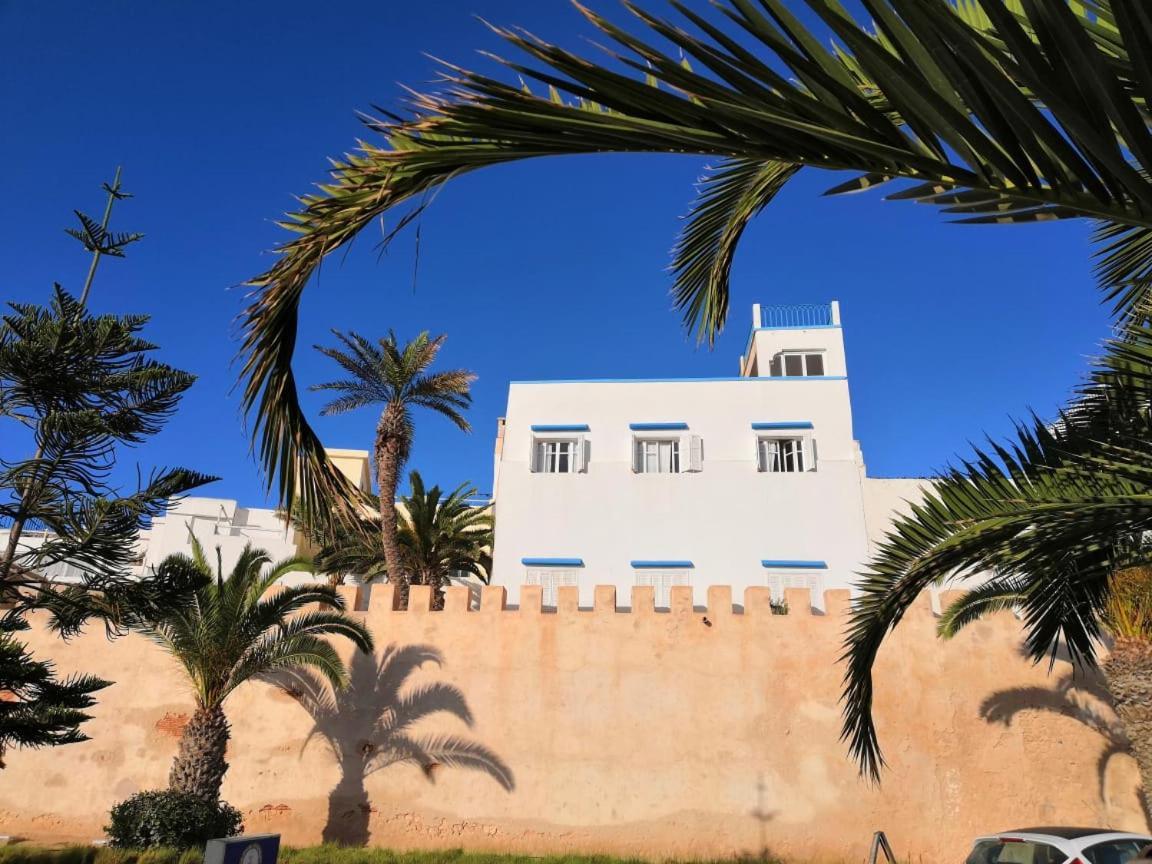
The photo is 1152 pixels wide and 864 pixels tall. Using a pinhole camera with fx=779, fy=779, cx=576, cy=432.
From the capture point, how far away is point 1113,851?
7.22 meters

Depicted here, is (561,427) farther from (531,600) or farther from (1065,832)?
(1065,832)

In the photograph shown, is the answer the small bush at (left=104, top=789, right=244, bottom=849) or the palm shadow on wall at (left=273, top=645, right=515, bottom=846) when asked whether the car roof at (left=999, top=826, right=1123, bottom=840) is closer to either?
the palm shadow on wall at (left=273, top=645, right=515, bottom=846)

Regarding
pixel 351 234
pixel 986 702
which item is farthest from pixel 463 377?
pixel 351 234

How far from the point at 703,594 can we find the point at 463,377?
8481mm

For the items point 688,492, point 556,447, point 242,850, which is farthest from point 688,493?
point 242,850

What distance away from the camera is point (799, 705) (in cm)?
1269

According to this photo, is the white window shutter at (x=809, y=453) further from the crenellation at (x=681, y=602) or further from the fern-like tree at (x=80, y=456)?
the fern-like tree at (x=80, y=456)

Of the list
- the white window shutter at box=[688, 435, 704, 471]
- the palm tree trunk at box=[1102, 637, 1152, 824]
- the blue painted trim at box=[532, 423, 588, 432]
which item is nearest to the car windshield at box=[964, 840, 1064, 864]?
the palm tree trunk at box=[1102, 637, 1152, 824]

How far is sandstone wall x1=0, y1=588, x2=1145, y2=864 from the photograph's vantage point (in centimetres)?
1202

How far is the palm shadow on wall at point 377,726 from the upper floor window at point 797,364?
585 inches

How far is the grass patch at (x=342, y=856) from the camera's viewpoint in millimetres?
9492

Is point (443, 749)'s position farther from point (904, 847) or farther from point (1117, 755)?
point (1117, 755)

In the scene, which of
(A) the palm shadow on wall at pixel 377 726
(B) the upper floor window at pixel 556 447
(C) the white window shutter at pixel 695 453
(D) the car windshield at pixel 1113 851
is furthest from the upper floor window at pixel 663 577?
(D) the car windshield at pixel 1113 851

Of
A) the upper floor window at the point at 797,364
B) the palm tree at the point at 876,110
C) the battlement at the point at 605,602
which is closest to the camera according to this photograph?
the palm tree at the point at 876,110
